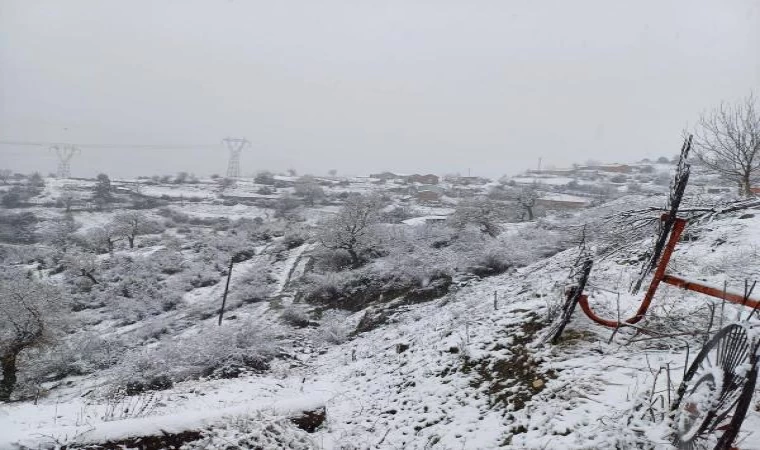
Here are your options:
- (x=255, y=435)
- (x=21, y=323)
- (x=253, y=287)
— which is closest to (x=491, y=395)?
(x=255, y=435)

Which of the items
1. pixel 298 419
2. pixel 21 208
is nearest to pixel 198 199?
pixel 21 208

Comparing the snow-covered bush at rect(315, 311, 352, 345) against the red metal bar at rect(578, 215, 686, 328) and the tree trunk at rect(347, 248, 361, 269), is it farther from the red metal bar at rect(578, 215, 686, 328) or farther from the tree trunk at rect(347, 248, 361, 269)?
the red metal bar at rect(578, 215, 686, 328)

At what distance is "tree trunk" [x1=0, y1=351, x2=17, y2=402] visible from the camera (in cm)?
1541

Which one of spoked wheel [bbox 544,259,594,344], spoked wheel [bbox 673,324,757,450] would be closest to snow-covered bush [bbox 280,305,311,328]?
spoked wheel [bbox 544,259,594,344]

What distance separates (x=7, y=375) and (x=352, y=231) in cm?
2013

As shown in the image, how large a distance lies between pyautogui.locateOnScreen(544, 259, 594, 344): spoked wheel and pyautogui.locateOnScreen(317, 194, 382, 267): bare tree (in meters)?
23.7

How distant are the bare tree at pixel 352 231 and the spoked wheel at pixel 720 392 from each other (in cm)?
2662

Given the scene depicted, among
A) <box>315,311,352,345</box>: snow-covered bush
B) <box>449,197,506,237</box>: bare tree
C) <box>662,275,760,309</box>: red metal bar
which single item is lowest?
<box>315,311,352,345</box>: snow-covered bush

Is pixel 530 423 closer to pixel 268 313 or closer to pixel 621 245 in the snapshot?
pixel 621 245

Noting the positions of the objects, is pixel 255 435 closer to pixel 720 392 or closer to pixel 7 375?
pixel 720 392

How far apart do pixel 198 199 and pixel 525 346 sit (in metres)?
63.8

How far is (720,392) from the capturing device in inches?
115

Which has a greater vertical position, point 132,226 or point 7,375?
point 132,226

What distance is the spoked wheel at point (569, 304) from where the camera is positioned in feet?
19.4
